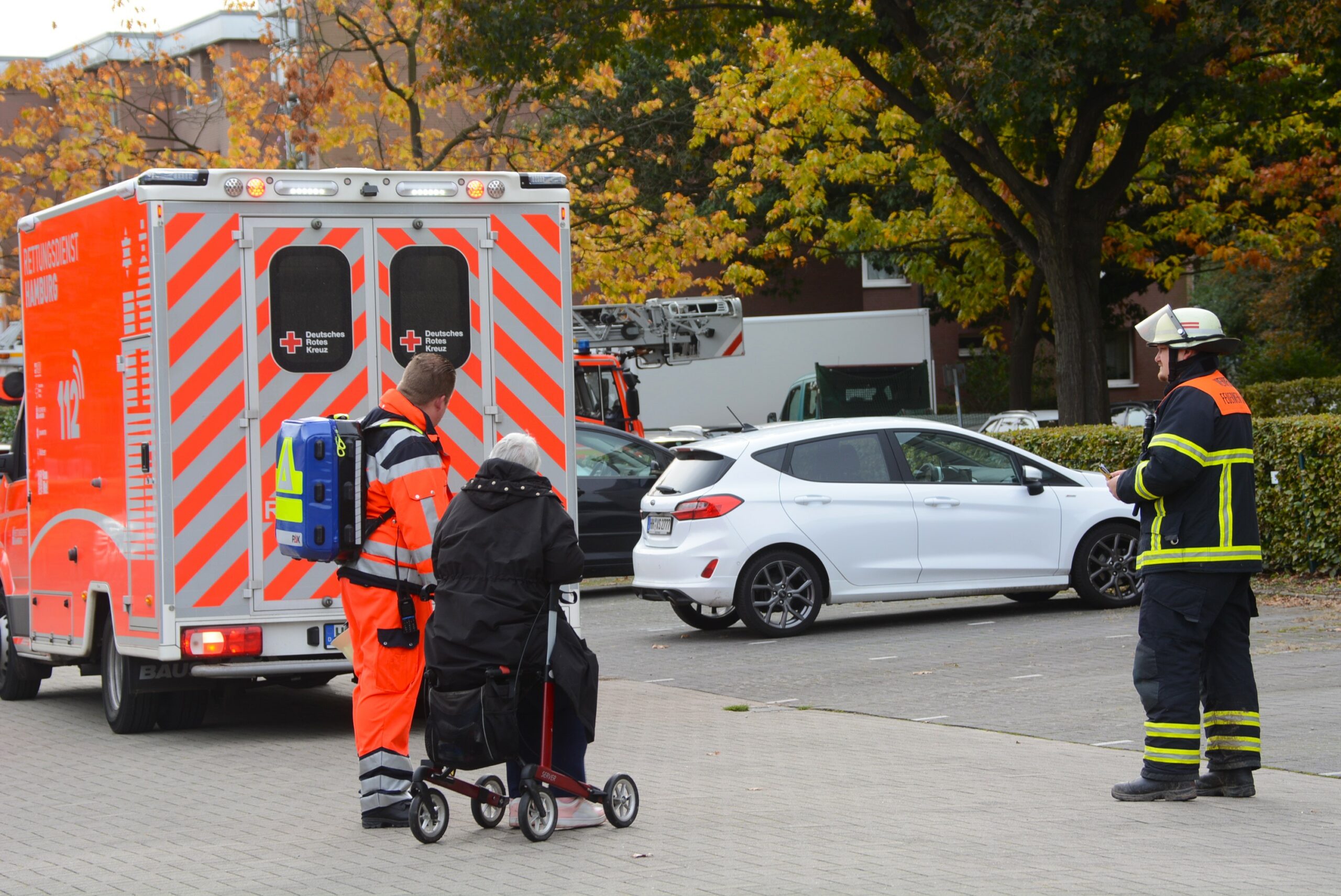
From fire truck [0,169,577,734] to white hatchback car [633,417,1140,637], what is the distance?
3137mm

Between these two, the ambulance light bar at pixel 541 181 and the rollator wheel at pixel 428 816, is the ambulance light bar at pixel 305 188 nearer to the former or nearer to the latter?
the ambulance light bar at pixel 541 181

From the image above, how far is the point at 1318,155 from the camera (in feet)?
85.5

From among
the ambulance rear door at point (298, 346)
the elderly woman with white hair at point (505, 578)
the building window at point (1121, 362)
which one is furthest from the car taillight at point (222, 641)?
the building window at point (1121, 362)

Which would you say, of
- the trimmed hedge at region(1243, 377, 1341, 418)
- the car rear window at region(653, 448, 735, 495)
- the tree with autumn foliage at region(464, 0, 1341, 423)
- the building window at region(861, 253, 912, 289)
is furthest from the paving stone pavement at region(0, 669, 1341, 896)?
the building window at region(861, 253, 912, 289)

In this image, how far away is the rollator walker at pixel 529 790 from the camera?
613cm

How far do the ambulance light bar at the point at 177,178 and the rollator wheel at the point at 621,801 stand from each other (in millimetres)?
4268

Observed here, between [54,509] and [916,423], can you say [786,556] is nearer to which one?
[916,423]

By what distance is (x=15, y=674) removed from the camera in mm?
11805

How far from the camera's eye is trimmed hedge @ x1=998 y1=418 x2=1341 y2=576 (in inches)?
558

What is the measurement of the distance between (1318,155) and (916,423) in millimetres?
16027

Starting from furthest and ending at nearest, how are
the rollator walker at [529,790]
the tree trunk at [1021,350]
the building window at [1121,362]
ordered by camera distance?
the building window at [1121,362], the tree trunk at [1021,350], the rollator walker at [529,790]

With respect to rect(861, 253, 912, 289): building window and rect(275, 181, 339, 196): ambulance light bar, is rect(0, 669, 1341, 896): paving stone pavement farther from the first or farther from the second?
rect(861, 253, 912, 289): building window

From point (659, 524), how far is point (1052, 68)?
6940 millimetres

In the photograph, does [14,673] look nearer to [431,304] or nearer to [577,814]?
[431,304]
